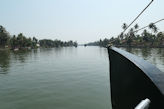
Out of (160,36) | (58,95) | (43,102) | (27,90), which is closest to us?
(43,102)

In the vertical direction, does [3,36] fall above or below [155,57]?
above

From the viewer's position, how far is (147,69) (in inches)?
105

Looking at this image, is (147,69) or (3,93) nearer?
(147,69)

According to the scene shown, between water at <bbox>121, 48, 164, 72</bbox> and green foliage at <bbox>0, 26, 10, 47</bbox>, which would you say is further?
green foliage at <bbox>0, 26, 10, 47</bbox>

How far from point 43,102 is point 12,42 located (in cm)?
9508

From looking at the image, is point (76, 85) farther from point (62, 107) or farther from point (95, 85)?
point (62, 107)

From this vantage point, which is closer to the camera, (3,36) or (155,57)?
(155,57)

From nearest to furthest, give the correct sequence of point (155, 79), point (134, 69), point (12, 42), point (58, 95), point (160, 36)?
1. point (155, 79)
2. point (134, 69)
3. point (58, 95)
4. point (160, 36)
5. point (12, 42)

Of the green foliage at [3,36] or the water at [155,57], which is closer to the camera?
the water at [155,57]

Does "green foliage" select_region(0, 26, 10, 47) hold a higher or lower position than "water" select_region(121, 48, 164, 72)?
higher

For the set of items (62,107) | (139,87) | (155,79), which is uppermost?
(155,79)

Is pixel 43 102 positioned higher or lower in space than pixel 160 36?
lower

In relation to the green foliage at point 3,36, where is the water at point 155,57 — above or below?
below

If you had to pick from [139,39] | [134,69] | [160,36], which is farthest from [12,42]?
[134,69]
